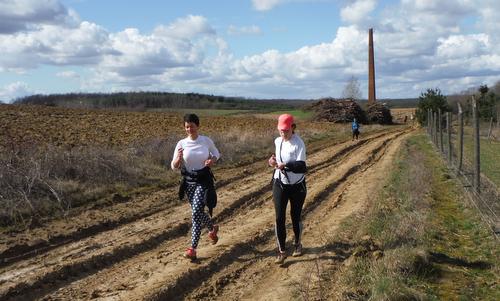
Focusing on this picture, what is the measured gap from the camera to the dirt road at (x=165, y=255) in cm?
622

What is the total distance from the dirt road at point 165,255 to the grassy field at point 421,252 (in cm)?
44

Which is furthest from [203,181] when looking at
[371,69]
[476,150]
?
[371,69]

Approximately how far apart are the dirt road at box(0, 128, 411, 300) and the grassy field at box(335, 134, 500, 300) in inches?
17.4

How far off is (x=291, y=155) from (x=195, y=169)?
131 cm

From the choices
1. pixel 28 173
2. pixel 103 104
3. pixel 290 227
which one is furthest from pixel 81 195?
pixel 103 104

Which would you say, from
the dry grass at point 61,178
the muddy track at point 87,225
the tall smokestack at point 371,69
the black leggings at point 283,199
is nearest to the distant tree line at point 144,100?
the tall smokestack at point 371,69

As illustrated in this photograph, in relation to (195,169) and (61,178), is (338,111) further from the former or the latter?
(195,169)

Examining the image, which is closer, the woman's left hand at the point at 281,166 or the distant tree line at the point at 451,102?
the woman's left hand at the point at 281,166

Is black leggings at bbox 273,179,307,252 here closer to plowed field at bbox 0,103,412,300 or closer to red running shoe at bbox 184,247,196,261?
plowed field at bbox 0,103,412,300

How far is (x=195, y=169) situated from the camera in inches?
288

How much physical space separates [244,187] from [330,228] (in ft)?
15.5

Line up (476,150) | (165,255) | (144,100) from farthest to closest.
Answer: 1. (144,100)
2. (476,150)
3. (165,255)

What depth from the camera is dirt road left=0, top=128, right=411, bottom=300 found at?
6.22 m

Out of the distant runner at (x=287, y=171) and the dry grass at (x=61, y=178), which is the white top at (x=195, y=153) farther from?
the dry grass at (x=61, y=178)
